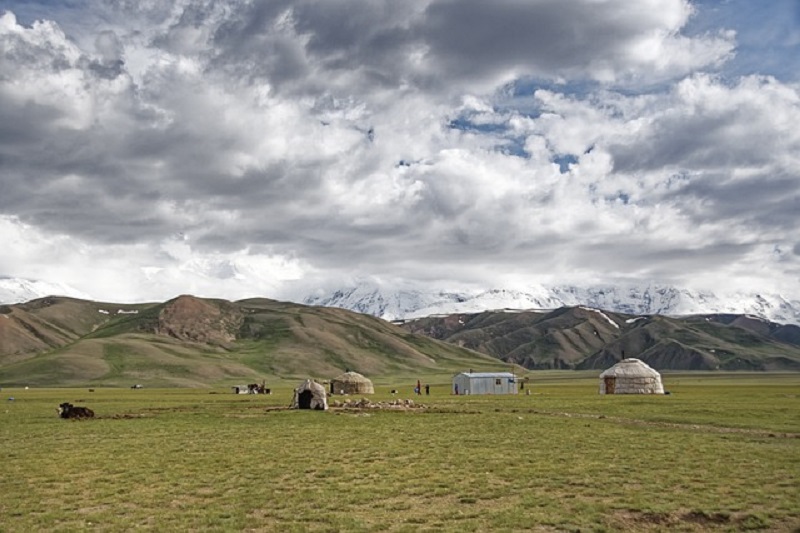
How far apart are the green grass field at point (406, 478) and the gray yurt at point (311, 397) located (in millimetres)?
21053

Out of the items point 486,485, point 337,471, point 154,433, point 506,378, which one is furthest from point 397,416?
point 506,378

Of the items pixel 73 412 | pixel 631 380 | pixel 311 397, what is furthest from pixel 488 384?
pixel 73 412

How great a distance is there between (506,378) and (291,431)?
75508 millimetres

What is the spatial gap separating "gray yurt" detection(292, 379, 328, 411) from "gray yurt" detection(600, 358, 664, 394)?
166 feet

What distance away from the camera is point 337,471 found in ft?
84.2

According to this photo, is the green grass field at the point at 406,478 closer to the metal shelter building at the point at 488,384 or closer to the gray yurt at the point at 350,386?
the metal shelter building at the point at 488,384

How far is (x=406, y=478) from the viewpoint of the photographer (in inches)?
942

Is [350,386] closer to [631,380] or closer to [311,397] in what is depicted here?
[631,380]

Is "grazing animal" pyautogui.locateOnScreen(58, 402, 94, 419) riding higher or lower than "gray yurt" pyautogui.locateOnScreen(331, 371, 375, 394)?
lower

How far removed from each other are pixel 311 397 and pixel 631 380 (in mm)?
51868

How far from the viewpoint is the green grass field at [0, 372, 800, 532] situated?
17828 millimetres

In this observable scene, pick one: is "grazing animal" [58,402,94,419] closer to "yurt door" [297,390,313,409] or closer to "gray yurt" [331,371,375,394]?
"yurt door" [297,390,313,409]

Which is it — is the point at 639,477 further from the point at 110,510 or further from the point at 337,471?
the point at 110,510

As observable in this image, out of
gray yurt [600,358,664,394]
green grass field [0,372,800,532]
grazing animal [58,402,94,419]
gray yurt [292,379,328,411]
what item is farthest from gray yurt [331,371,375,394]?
green grass field [0,372,800,532]
